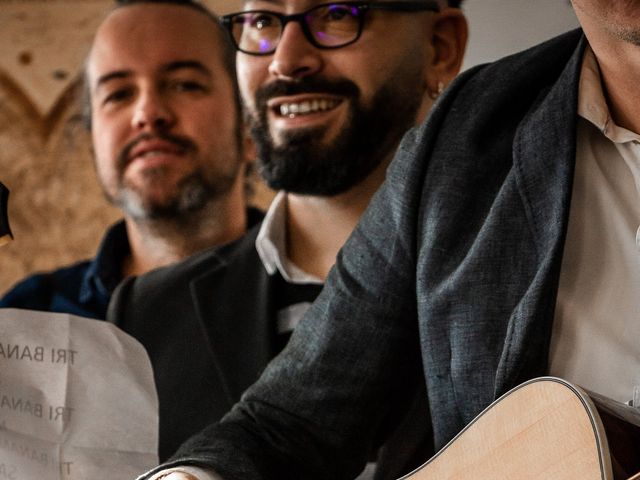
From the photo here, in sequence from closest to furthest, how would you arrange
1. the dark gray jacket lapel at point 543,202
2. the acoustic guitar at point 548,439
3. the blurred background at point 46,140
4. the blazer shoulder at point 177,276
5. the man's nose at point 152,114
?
1. the acoustic guitar at point 548,439
2. the dark gray jacket lapel at point 543,202
3. the blazer shoulder at point 177,276
4. the man's nose at point 152,114
5. the blurred background at point 46,140

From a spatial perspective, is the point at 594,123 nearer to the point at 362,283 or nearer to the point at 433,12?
the point at 362,283

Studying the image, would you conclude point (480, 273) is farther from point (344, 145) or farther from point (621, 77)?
point (344, 145)

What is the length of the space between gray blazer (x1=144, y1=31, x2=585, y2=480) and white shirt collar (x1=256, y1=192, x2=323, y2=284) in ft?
0.99

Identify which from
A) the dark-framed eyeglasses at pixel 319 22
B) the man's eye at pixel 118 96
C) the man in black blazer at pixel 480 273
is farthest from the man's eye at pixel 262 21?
the man's eye at pixel 118 96

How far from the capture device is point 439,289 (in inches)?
32.0

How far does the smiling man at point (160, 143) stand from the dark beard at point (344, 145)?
318 mm

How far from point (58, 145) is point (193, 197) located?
4.35ft

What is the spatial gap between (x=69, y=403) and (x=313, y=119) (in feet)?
1.57

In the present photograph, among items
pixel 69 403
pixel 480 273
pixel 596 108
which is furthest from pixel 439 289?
pixel 69 403

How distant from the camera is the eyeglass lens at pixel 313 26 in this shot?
1.12 meters

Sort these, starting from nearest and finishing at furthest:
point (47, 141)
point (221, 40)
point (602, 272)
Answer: point (602, 272) < point (221, 40) < point (47, 141)

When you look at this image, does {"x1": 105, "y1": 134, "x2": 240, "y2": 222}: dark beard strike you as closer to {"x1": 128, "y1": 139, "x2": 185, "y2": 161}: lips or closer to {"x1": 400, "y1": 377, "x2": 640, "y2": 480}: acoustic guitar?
{"x1": 128, "y1": 139, "x2": 185, "y2": 161}: lips

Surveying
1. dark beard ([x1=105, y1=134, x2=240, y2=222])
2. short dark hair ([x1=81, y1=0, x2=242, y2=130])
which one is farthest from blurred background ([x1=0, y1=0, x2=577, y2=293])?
dark beard ([x1=105, y1=134, x2=240, y2=222])

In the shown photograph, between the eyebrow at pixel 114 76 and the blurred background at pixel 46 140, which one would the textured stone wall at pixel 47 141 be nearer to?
the blurred background at pixel 46 140
